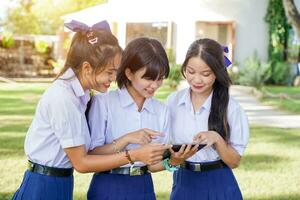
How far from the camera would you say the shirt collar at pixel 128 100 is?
267 cm

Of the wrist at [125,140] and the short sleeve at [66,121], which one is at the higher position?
the short sleeve at [66,121]

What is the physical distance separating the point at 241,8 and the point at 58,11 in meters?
18.1

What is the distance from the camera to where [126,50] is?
102 inches

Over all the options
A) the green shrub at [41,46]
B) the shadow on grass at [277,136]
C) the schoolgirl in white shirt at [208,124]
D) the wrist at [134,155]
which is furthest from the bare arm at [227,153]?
the green shrub at [41,46]

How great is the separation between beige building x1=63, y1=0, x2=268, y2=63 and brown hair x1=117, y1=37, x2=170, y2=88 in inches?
590

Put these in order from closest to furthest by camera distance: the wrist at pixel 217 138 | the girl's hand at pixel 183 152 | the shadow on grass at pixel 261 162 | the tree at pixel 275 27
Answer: the girl's hand at pixel 183 152 → the wrist at pixel 217 138 → the shadow on grass at pixel 261 162 → the tree at pixel 275 27

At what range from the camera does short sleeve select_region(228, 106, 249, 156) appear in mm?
2828

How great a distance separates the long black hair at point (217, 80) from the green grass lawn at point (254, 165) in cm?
203

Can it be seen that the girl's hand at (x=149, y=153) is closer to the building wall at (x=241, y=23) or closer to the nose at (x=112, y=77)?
the nose at (x=112, y=77)

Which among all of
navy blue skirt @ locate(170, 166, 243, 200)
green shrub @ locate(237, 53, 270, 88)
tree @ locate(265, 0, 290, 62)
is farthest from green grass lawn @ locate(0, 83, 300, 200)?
tree @ locate(265, 0, 290, 62)

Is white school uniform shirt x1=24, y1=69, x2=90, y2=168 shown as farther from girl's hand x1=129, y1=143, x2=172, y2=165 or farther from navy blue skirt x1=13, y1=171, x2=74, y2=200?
girl's hand x1=129, y1=143, x2=172, y2=165

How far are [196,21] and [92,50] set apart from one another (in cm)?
1570

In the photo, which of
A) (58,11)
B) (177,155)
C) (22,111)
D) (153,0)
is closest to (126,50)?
(177,155)

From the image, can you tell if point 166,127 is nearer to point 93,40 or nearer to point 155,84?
point 155,84
